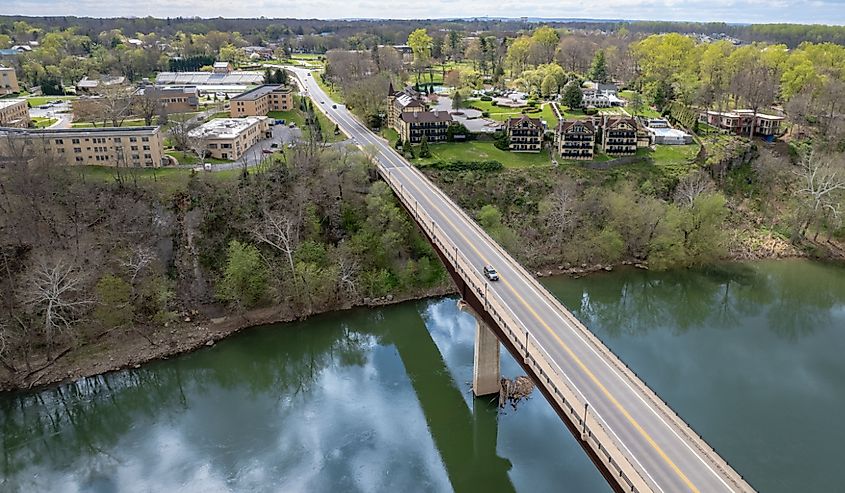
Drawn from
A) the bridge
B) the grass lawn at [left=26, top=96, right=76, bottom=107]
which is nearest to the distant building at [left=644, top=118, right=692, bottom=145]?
the bridge

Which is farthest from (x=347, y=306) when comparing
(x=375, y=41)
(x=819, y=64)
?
(x=375, y=41)

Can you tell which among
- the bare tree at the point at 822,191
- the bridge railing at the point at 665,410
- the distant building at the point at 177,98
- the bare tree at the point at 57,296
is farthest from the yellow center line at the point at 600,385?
the distant building at the point at 177,98

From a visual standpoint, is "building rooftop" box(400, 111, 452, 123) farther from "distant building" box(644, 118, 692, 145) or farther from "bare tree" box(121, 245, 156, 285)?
"bare tree" box(121, 245, 156, 285)

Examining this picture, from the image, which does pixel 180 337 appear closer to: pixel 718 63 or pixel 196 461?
pixel 196 461

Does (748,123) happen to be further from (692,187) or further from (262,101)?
(262,101)

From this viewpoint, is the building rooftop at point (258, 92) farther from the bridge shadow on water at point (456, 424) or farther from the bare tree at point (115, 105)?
the bridge shadow on water at point (456, 424)

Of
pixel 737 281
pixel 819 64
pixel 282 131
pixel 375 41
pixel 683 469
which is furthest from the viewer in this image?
pixel 375 41
